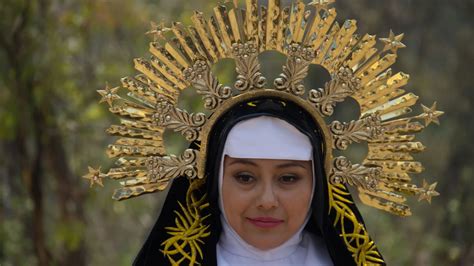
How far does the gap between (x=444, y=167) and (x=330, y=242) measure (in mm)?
6580

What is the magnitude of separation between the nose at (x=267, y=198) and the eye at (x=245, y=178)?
0.06 meters

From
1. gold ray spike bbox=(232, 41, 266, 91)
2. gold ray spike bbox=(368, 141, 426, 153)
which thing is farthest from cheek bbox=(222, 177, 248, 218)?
gold ray spike bbox=(368, 141, 426, 153)

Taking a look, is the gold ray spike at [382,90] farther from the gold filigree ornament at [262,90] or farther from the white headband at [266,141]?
the white headband at [266,141]

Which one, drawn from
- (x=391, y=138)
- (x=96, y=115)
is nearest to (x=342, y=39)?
(x=391, y=138)

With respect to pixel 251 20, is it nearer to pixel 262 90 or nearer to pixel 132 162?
pixel 262 90

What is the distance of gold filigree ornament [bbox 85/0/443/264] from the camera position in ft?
11.3

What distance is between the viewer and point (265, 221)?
11.1 feet

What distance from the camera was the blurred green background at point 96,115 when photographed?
6.99 m

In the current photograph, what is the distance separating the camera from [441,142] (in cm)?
1070

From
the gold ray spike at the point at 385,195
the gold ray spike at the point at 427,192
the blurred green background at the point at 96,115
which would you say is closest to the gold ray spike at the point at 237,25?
the gold ray spike at the point at 385,195

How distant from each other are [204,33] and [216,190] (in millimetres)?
555

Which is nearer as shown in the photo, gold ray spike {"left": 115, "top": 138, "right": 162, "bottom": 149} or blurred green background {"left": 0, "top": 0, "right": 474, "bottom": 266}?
gold ray spike {"left": 115, "top": 138, "right": 162, "bottom": 149}

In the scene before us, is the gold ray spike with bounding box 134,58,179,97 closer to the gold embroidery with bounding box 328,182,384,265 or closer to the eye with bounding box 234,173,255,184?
the eye with bounding box 234,173,255,184

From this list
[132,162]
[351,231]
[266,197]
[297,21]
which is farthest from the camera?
[351,231]
